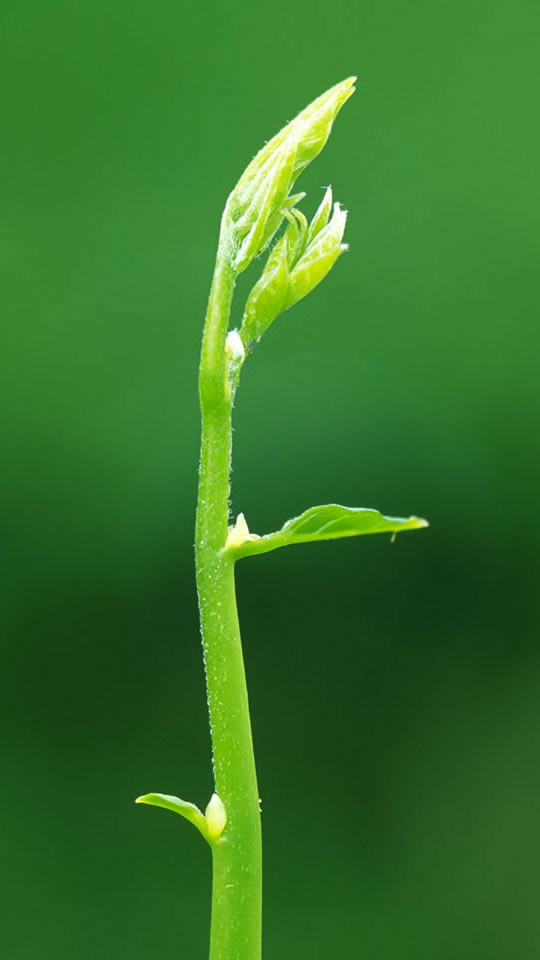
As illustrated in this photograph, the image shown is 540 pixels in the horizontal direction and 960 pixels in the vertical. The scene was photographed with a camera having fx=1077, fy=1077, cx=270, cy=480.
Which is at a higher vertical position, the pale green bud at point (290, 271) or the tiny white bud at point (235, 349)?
the pale green bud at point (290, 271)

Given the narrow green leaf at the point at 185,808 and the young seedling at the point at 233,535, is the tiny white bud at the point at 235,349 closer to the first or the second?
the young seedling at the point at 233,535

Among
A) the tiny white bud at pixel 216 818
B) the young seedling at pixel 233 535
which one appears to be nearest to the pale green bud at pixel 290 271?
the young seedling at pixel 233 535

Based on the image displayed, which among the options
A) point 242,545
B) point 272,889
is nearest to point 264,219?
point 242,545

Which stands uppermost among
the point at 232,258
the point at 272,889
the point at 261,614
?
the point at 261,614

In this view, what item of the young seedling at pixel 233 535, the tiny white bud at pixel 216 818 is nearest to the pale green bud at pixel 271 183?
the young seedling at pixel 233 535

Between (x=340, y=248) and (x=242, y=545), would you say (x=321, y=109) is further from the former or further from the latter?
(x=242, y=545)

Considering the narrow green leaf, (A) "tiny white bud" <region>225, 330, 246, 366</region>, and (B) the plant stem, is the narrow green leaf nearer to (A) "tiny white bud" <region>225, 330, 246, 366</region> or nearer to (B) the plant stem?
(B) the plant stem

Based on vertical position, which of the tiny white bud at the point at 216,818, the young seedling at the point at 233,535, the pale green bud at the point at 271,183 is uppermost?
the pale green bud at the point at 271,183

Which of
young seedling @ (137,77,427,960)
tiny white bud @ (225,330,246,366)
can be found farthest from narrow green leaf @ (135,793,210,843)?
tiny white bud @ (225,330,246,366)
